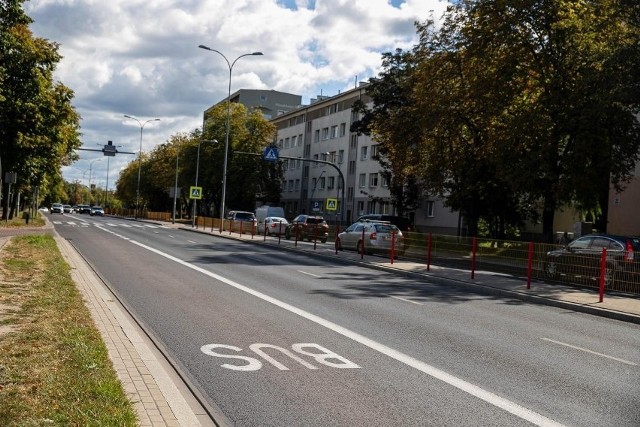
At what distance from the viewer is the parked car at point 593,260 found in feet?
52.7

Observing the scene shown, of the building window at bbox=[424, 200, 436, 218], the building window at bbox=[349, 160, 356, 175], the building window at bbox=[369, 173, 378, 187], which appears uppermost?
the building window at bbox=[349, 160, 356, 175]

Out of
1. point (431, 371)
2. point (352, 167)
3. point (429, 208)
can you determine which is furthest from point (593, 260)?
point (352, 167)

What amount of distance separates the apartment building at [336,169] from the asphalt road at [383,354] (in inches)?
1681

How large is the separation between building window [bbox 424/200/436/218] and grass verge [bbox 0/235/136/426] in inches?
1983

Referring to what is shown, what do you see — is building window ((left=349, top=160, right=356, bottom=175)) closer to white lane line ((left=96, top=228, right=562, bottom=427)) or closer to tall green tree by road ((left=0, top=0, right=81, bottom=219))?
tall green tree by road ((left=0, top=0, right=81, bottom=219))

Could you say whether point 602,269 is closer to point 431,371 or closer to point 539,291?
point 539,291

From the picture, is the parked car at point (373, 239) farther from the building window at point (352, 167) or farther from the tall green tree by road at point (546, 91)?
the building window at point (352, 167)

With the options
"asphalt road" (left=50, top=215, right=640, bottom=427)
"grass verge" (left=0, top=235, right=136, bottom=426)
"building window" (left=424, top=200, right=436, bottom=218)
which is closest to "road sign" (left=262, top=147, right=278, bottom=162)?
"building window" (left=424, top=200, right=436, bottom=218)

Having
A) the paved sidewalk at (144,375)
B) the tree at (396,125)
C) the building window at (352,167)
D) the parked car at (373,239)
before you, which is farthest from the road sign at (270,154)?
the paved sidewalk at (144,375)

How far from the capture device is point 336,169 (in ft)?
184

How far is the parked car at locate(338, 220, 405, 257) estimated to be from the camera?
84.3ft

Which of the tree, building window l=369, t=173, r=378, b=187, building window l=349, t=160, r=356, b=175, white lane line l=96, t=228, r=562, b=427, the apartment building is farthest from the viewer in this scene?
building window l=349, t=160, r=356, b=175

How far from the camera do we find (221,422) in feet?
16.8

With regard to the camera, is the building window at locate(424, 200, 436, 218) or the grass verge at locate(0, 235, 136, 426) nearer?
the grass verge at locate(0, 235, 136, 426)
